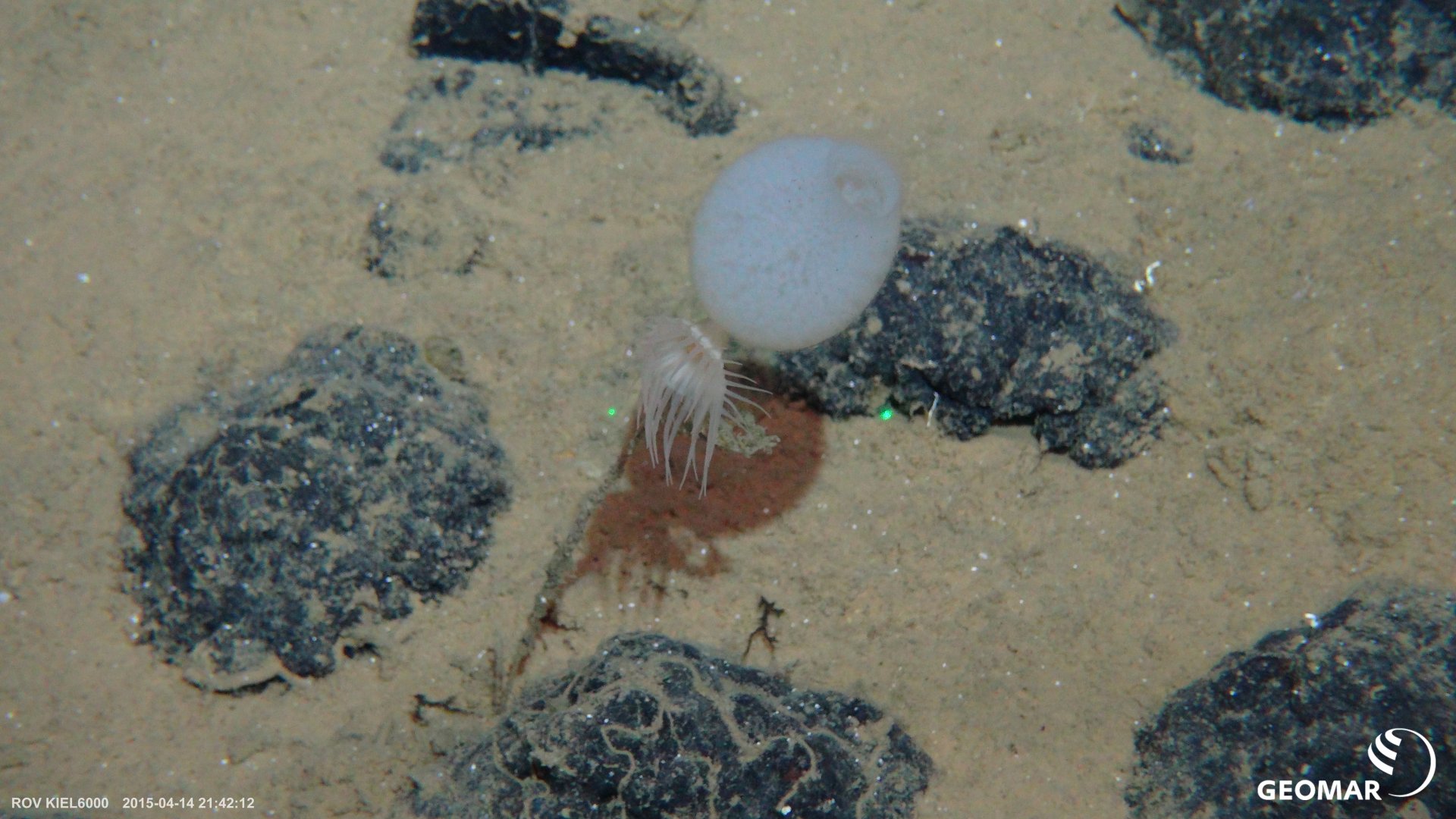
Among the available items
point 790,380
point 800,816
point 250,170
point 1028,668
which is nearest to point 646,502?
point 790,380

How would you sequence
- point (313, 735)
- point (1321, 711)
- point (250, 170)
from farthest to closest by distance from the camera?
point (250, 170) → point (313, 735) → point (1321, 711)

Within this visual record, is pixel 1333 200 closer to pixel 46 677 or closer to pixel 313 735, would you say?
pixel 313 735

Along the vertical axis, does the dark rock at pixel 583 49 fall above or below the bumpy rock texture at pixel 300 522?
above

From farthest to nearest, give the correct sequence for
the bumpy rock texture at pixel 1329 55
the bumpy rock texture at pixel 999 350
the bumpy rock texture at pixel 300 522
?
the bumpy rock texture at pixel 1329 55, the bumpy rock texture at pixel 999 350, the bumpy rock texture at pixel 300 522

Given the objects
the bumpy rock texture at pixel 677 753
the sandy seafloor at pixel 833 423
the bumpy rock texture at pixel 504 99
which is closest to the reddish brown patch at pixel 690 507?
the sandy seafloor at pixel 833 423

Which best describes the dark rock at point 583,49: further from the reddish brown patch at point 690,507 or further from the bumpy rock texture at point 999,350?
the reddish brown patch at point 690,507

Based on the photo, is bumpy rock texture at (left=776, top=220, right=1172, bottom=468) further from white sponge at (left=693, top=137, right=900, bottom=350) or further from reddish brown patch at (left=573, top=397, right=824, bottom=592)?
white sponge at (left=693, top=137, right=900, bottom=350)
